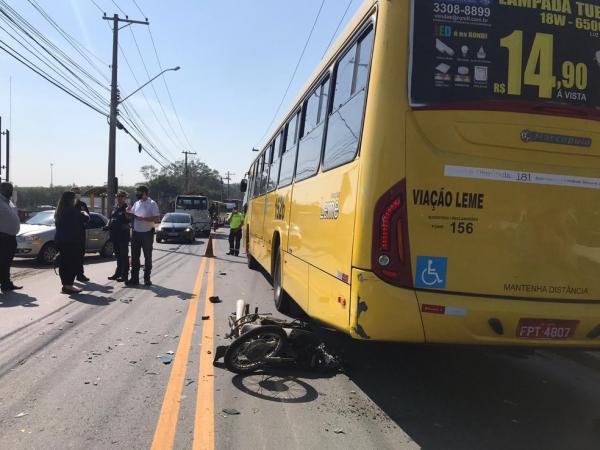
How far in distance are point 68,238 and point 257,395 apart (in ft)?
20.6

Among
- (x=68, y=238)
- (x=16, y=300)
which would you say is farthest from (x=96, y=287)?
(x=16, y=300)

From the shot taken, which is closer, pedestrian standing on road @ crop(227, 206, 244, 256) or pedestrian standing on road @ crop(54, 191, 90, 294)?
pedestrian standing on road @ crop(54, 191, 90, 294)

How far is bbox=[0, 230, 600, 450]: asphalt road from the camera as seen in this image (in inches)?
154

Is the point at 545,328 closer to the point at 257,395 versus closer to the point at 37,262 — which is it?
the point at 257,395

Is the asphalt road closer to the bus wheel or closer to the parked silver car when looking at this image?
the bus wheel

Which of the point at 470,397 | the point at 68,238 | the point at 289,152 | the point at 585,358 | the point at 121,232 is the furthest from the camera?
the point at 121,232

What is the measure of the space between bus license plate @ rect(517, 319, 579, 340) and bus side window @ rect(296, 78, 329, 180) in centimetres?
268

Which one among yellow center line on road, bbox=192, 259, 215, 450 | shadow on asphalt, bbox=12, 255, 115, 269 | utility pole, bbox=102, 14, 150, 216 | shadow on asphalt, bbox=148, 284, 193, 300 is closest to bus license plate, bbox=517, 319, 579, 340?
yellow center line on road, bbox=192, 259, 215, 450

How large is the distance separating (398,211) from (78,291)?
7.44 meters

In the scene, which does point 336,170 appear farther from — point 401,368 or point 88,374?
point 88,374

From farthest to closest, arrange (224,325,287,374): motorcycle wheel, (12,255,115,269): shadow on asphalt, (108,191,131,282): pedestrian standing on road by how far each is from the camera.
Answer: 1. (12,255,115,269): shadow on asphalt
2. (108,191,131,282): pedestrian standing on road
3. (224,325,287,374): motorcycle wheel

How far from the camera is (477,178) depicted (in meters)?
3.95

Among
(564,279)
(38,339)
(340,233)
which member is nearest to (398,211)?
(340,233)

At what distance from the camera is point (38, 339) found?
20.9ft
